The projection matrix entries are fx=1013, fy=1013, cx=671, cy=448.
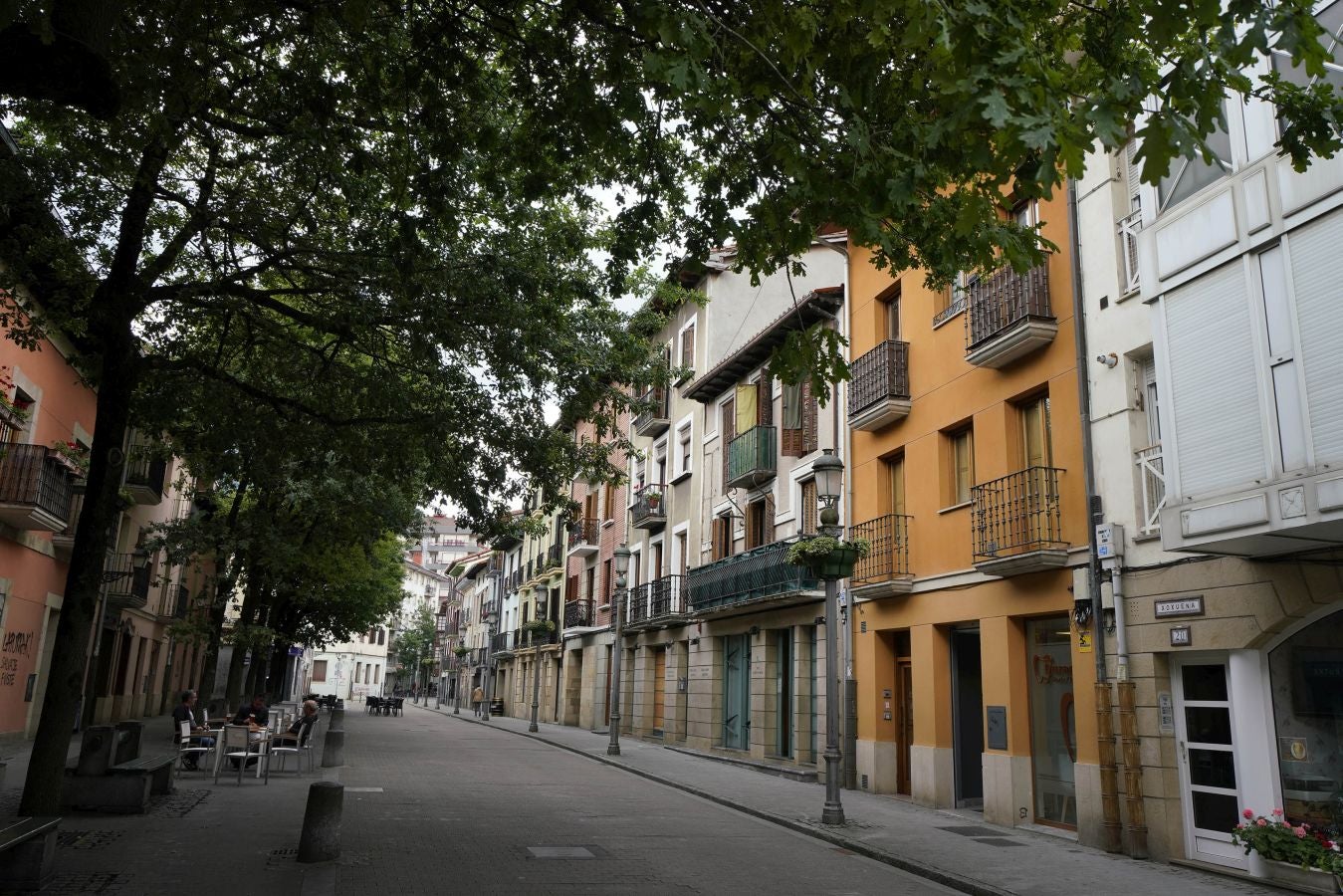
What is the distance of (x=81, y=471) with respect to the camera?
64.7ft

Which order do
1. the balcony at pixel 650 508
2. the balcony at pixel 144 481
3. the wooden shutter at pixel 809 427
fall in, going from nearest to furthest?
the wooden shutter at pixel 809 427, the balcony at pixel 144 481, the balcony at pixel 650 508

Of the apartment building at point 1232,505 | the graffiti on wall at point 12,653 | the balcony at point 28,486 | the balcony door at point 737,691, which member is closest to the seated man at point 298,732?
the graffiti on wall at point 12,653

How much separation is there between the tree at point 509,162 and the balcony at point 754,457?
8.04 m

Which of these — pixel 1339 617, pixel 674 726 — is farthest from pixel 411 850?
pixel 674 726

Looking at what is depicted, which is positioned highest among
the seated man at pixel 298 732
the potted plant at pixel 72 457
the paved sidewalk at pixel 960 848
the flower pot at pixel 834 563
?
the potted plant at pixel 72 457

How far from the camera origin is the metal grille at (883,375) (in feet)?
56.2

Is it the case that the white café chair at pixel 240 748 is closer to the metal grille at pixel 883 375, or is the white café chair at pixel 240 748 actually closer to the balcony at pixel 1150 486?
the metal grille at pixel 883 375

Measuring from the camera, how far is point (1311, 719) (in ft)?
31.9

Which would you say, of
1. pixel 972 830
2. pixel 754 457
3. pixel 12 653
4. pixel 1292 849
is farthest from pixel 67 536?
pixel 1292 849

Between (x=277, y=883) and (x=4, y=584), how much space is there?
13.6 metres

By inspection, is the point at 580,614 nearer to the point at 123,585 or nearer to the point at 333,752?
the point at 123,585

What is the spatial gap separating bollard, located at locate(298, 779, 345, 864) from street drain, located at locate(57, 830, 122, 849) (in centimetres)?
202

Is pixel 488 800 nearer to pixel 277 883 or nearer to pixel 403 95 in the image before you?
pixel 277 883

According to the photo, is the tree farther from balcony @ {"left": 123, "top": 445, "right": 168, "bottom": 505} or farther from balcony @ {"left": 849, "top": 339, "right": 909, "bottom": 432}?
balcony @ {"left": 123, "top": 445, "right": 168, "bottom": 505}
